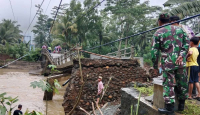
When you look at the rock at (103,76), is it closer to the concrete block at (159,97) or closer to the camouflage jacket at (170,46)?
the concrete block at (159,97)

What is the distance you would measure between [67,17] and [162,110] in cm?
2824

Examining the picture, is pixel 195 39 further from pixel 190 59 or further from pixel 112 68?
pixel 112 68

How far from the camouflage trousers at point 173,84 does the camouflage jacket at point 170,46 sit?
0.32ft

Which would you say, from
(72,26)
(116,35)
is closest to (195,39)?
(72,26)

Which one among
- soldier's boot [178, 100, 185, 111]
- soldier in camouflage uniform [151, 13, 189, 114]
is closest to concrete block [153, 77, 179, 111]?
soldier's boot [178, 100, 185, 111]

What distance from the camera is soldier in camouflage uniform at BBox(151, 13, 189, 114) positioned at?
2.56 meters

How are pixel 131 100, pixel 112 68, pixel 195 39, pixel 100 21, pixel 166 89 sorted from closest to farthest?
pixel 166 89
pixel 195 39
pixel 131 100
pixel 112 68
pixel 100 21

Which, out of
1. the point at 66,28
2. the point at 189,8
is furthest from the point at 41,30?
the point at 189,8

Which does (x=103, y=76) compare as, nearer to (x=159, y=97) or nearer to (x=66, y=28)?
(x=159, y=97)

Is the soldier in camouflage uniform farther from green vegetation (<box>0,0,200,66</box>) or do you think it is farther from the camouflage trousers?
green vegetation (<box>0,0,200,66</box>)

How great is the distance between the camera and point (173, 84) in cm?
256

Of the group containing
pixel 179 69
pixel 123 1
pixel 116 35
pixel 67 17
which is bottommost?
pixel 179 69

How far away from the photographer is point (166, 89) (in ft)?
8.45

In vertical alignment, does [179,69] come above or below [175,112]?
above
